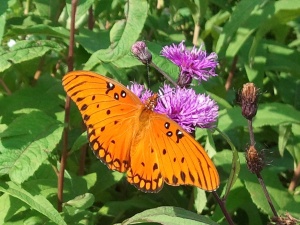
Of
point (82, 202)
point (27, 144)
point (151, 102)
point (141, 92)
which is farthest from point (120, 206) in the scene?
point (151, 102)

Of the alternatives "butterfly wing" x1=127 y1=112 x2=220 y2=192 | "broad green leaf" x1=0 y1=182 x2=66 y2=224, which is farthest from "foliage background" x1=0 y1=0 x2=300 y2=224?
"butterfly wing" x1=127 y1=112 x2=220 y2=192

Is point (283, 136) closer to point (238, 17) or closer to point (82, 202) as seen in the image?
point (238, 17)

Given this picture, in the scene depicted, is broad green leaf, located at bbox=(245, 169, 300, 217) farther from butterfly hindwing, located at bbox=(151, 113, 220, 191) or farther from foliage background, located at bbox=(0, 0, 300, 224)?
butterfly hindwing, located at bbox=(151, 113, 220, 191)

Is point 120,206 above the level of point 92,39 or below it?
below

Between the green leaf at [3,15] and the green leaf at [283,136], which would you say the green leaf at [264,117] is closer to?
the green leaf at [283,136]

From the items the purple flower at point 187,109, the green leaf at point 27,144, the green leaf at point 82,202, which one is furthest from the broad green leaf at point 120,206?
the purple flower at point 187,109
